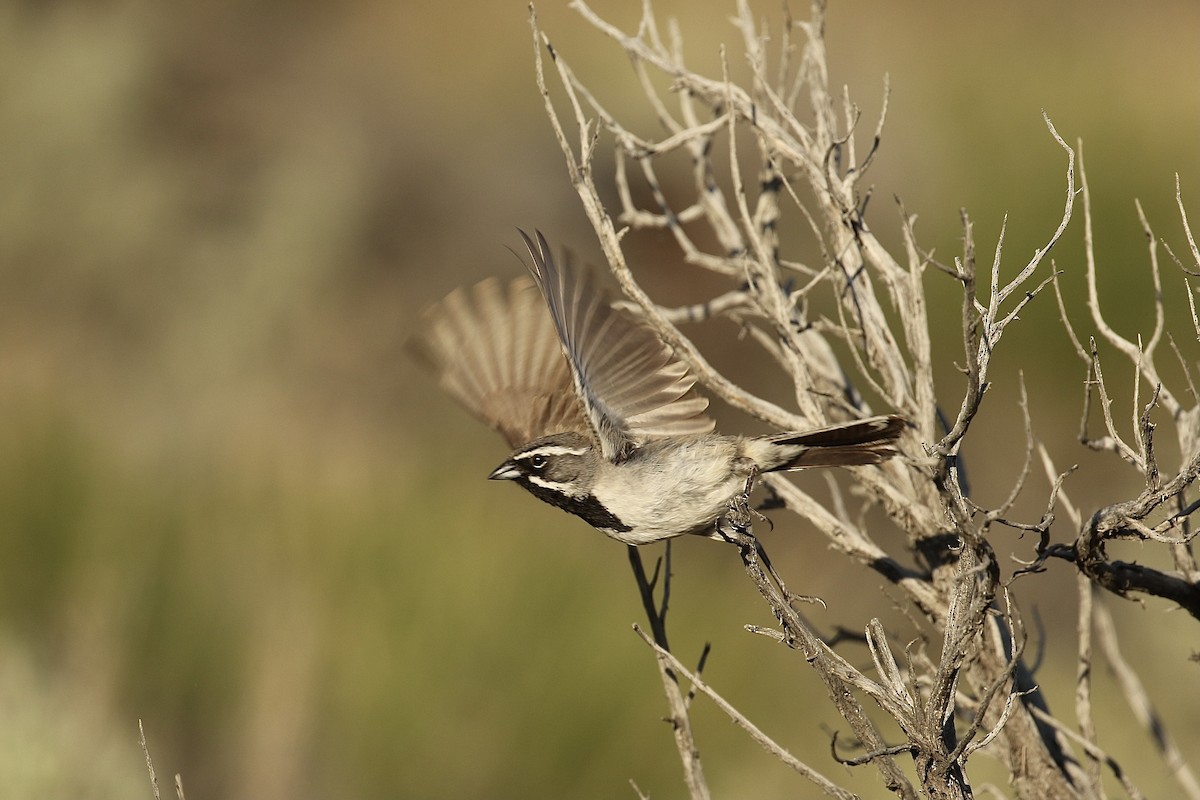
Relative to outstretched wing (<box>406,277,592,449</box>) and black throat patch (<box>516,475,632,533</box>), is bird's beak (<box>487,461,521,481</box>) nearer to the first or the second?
black throat patch (<box>516,475,632,533</box>)

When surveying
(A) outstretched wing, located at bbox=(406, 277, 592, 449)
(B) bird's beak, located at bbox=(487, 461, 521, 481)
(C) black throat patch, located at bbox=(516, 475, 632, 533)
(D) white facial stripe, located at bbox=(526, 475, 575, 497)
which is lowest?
(C) black throat patch, located at bbox=(516, 475, 632, 533)

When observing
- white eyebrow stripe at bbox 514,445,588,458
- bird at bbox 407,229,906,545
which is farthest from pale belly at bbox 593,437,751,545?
white eyebrow stripe at bbox 514,445,588,458

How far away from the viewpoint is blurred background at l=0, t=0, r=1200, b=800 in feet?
15.3

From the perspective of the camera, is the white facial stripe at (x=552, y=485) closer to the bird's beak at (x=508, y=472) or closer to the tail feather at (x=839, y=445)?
the bird's beak at (x=508, y=472)

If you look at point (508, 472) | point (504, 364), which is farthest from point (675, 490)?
point (504, 364)

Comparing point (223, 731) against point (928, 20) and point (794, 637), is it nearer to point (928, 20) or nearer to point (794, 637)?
point (794, 637)

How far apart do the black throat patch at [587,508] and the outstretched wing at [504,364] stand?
501 millimetres

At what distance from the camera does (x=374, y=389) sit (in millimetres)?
7711

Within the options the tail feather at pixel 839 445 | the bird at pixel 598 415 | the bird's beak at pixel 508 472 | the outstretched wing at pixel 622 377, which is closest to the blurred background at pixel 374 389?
the tail feather at pixel 839 445

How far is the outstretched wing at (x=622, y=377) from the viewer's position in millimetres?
2963

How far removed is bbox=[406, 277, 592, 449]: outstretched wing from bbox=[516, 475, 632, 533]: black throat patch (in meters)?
0.50

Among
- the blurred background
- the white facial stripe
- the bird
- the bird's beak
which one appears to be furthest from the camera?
the blurred background

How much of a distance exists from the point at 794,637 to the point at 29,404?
4.21m

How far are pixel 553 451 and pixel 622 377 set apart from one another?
0.26 m
